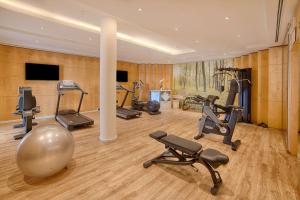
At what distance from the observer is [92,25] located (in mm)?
4305

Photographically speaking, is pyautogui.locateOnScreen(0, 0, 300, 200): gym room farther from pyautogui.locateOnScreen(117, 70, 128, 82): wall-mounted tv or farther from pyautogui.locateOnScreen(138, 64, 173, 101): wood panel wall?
pyautogui.locateOnScreen(138, 64, 173, 101): wood panel wall

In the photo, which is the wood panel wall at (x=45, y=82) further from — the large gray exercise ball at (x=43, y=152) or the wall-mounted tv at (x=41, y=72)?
the large gray exercise ball at (x=43, y=152)

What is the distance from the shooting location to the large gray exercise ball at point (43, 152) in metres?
2.12

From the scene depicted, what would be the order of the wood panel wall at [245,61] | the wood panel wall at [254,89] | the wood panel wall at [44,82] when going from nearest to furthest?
the wood panel wall at [44,82] < the wood panel wall at [254,89] < the wood panel wall at [245,61]

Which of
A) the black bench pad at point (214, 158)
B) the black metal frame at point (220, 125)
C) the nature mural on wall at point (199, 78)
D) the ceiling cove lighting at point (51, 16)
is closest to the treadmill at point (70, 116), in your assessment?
the ceiling cove lighting at point (51, 16)

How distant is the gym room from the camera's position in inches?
86.4

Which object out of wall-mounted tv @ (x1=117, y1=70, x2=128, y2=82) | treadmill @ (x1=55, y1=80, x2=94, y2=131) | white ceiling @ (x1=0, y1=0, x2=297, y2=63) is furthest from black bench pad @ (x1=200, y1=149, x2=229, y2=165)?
wall-mounted tv @ (x1=117, y1=70, x2=128, y2=82)

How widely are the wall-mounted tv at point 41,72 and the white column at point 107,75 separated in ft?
13.1

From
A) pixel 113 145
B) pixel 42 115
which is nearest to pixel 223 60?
pixel 113 145

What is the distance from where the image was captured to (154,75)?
10391 mm

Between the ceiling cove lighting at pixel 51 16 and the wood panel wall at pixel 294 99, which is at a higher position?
the ceiling cove lighting at pixel 51 16

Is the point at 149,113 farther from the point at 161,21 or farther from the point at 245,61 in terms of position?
the point at 245,61

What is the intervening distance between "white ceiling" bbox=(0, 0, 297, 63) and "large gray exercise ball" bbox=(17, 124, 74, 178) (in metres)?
2.55

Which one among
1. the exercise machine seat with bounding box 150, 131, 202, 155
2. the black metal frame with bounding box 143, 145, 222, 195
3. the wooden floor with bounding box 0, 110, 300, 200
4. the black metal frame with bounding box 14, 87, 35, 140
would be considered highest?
the black metal frame with bounding box 14, 87, 35, 140
